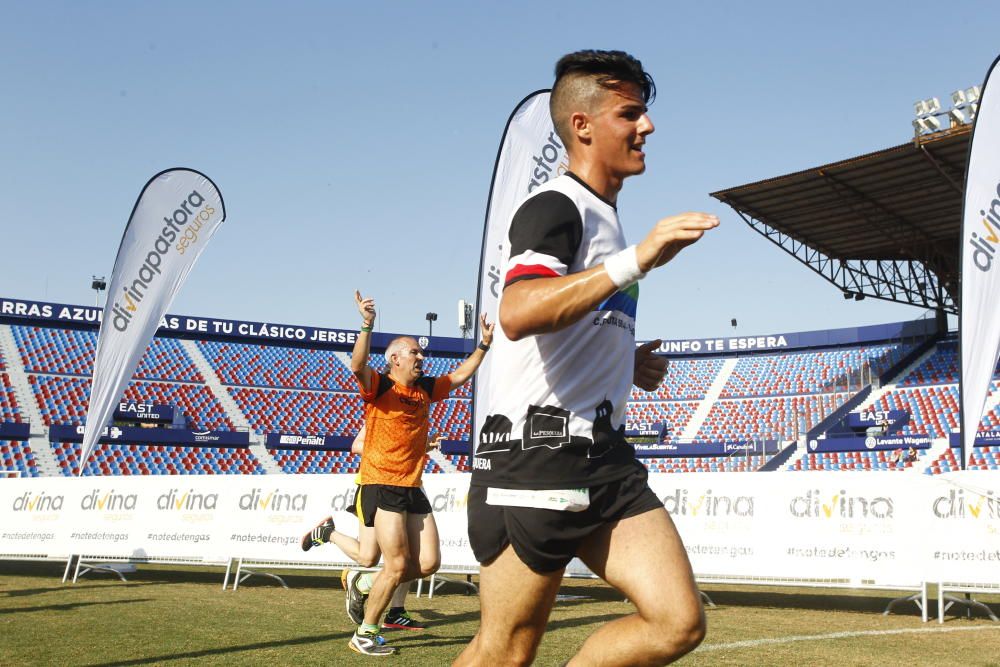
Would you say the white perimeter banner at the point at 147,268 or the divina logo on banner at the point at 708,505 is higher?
the white perimeter banner at the point at 147,268

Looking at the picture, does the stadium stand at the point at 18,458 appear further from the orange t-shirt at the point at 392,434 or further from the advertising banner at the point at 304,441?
the orange t-shirt at the point at 392,434

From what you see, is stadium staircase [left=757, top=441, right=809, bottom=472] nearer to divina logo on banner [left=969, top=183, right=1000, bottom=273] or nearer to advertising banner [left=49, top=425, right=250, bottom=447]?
advertising banner [left=49, top=425, right=250, bottom=447]

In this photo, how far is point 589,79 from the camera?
2.89m

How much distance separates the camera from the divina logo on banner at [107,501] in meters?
12.1

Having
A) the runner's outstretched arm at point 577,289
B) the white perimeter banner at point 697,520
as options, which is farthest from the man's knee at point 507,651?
the white perimeter banner at point 697,520

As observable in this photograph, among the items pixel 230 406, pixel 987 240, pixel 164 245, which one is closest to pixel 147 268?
pixel 164 245

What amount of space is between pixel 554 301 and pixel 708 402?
43.4m

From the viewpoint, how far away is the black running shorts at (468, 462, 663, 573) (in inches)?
99.3

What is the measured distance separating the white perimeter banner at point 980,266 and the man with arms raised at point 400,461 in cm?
679

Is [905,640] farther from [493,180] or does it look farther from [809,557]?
[493,180]

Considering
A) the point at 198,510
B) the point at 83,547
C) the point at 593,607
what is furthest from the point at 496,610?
the point at 83,547

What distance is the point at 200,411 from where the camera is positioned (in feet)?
129

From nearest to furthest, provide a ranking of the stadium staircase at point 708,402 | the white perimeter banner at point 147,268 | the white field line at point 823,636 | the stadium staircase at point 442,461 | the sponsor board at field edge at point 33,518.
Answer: the white field line at point 823,636, the white perimeter banner at point 147,268, the sponsor board at field edge at point 33,518, the stadium staircase at point 442,461, the stadium staircase at point 708,402

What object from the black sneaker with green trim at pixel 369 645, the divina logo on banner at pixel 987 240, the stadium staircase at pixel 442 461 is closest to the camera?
the black sneaker with green trim at pixel 369 645
